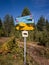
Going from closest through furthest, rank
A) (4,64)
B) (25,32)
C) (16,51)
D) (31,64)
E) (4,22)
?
(25,32) → (4,64) → (31,64) → (16,51) → (4,22)

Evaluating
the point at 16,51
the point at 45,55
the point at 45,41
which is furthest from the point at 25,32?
the point at 45,41

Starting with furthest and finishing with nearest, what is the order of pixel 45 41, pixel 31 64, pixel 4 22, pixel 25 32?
pixel 4 22 → pixel 45 41 → pixel 31 64 → pixel 25 32

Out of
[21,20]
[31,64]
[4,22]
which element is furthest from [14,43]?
[4,22]

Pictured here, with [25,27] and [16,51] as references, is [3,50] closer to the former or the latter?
[16,51]

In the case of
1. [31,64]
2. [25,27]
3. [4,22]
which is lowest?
[31,64]

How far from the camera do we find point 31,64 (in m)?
7.98

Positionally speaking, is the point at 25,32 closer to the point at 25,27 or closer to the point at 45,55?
the point at 25,27

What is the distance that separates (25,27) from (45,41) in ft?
29.8

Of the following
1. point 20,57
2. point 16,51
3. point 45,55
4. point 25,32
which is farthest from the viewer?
point 45,55

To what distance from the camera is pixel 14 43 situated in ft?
34.1

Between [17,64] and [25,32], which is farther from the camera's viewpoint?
[17,64]

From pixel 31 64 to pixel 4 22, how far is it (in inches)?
1937

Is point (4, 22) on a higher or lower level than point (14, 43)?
higher

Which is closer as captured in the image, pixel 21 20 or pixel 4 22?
pixel 21 20
